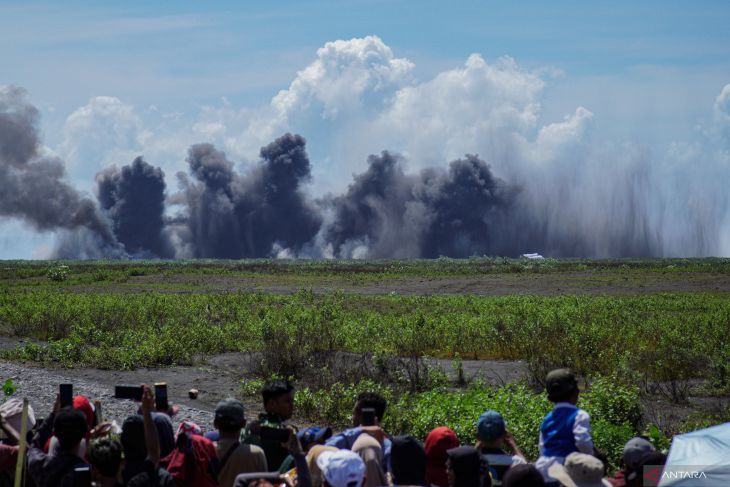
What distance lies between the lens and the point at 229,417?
7.25 metres

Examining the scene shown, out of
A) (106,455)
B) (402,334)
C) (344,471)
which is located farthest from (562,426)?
(402,334)

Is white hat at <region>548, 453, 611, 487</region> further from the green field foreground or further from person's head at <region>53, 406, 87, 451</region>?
the green field foreground

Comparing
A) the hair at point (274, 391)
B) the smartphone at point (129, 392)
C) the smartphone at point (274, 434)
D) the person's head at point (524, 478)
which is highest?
the smartphone at point (129, 392)

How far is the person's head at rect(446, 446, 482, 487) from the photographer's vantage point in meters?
6.69

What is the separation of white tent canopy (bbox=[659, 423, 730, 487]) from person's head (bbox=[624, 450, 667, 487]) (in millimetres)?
110

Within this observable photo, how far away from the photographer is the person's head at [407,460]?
7023 millimetres

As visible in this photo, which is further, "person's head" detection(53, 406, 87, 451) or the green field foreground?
the green field foreground

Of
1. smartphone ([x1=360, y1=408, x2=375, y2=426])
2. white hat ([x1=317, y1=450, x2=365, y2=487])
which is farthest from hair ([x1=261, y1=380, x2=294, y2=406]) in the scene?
white hat ([x1=317, y1=450, x2=365, y2=487])

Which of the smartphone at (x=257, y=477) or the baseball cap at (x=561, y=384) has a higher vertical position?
the baseball cap at (x=561, y=384)

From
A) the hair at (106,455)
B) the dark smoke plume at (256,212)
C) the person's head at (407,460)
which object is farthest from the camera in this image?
the dark smoke plume at (256,212)

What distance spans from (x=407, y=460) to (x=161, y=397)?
6.52 feet

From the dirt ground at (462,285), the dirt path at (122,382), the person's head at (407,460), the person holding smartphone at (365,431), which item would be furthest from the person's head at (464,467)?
the dirt ground at (462,285)

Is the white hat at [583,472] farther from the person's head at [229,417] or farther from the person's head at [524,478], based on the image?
the person's head at [229,417]

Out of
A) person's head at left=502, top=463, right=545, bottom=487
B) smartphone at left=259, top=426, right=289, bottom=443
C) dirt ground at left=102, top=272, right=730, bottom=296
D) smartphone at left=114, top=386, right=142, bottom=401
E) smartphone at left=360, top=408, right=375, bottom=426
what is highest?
dirt ground at left=102, top=272, right=730, bottom=296
